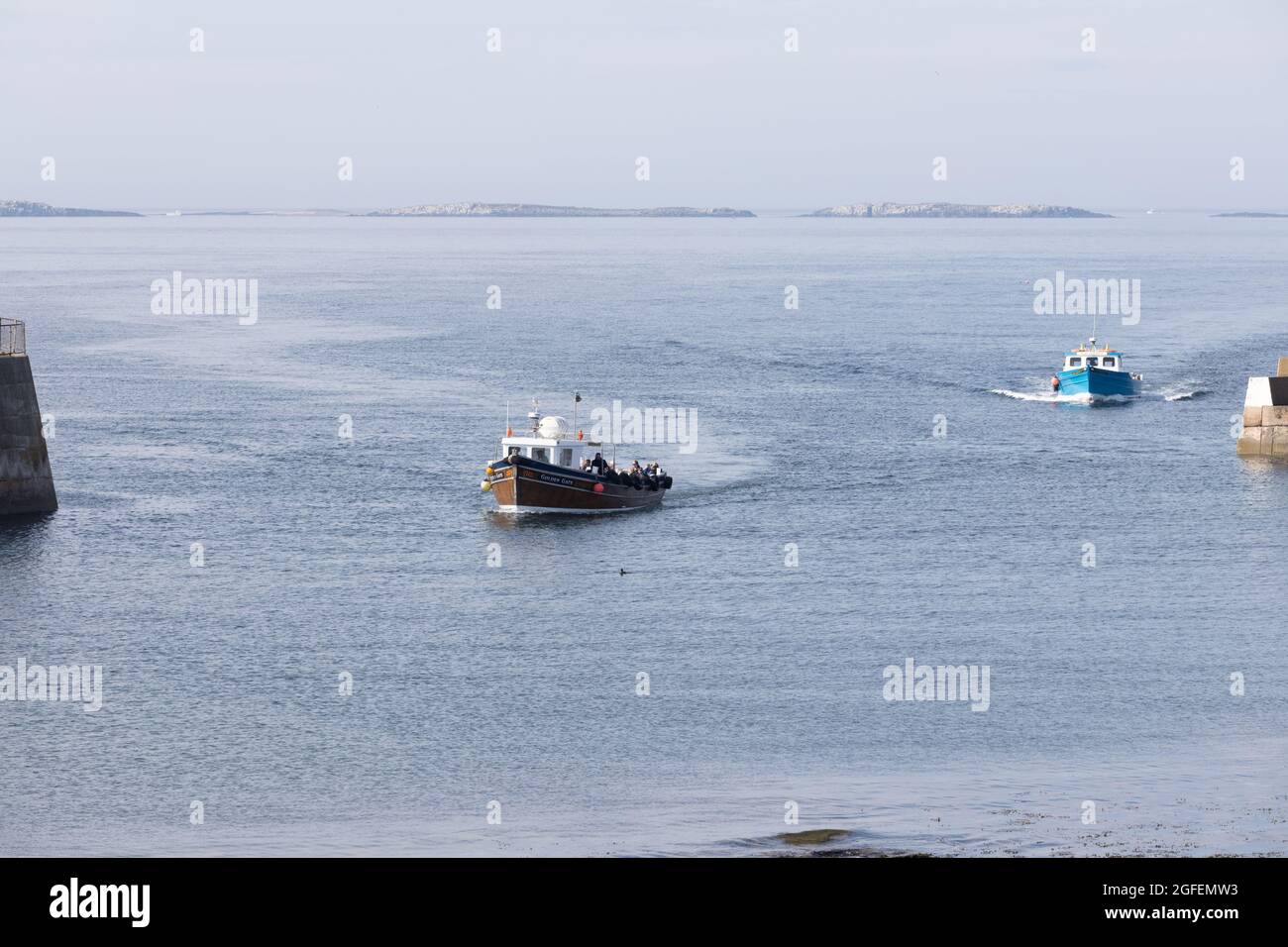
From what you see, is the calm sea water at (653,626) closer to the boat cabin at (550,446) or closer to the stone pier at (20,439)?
the stone pier at (20,439)

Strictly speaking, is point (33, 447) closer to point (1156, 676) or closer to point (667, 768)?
point (667, 768)

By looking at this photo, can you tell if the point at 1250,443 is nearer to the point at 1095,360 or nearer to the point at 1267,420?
the point at 1267,420

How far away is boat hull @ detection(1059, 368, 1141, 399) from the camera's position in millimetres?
109375

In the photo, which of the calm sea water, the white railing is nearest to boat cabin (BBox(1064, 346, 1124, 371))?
the calm sea water

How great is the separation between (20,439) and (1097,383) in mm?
69286

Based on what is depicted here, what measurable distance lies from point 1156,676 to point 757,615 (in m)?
13.4

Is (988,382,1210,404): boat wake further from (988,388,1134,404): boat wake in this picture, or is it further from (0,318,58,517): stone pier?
(0,318,58,517): stone pier

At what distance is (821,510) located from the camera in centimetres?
7450

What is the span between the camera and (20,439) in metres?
65.7

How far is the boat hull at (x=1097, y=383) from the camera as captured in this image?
109 metres
